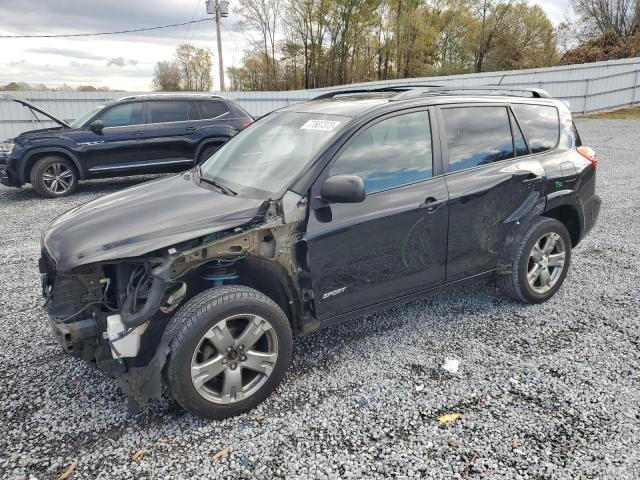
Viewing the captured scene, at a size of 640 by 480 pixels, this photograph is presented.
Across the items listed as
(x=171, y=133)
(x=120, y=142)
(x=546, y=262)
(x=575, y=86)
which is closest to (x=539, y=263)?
(x=546, y=262)

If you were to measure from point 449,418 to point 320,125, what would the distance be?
204cm

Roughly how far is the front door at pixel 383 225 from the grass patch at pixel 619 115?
20.5m

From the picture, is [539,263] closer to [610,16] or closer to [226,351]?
[226,351]

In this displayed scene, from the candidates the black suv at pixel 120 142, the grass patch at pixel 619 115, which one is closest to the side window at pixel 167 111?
the black suv at pixel 120 142

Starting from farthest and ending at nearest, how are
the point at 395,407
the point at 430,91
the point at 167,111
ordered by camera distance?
1. the point at 167,111
2. the point at 430,91
3. the point at 395,407

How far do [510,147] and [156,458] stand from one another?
3322 millimetres

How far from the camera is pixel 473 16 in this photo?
40.2m

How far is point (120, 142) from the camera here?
870 centimetres

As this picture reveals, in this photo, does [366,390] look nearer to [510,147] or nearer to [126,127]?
[510,147]

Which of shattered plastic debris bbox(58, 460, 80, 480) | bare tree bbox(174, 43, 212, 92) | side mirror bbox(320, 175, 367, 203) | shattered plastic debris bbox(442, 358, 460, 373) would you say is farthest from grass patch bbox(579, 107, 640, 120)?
bare tree bbox(174, 43, 212, 92)

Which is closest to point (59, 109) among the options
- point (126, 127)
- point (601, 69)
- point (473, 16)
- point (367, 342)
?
point (126, 127)

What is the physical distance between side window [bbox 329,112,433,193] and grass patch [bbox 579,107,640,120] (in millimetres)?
20469

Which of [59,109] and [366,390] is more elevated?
[59,109]

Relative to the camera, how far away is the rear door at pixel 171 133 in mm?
8930
